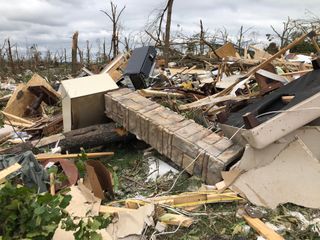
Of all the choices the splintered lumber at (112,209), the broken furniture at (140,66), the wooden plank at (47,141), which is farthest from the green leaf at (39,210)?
the broken furniture at (140,66)

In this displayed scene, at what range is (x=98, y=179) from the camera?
3945 millimetres

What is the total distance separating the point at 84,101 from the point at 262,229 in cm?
344

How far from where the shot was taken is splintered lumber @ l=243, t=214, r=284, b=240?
295 centimetres

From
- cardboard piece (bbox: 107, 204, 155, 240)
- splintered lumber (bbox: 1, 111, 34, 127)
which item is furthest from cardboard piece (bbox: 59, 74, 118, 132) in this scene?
cardboard piece (bbox: 107, 204, 155, 240)

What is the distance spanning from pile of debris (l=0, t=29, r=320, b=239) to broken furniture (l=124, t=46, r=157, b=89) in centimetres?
3

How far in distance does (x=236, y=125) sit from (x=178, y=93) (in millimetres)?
2300

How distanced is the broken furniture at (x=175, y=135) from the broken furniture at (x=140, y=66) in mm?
782

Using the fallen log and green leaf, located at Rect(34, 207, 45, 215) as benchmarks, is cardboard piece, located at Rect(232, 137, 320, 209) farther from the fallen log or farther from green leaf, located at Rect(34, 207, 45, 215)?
the fallen log

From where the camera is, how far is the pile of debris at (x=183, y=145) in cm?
338

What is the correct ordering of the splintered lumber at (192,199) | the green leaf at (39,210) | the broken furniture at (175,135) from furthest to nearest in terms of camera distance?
the broken furniture at (175,135) < the splintered lumber at (192,199) < the green leaf at (39,210)

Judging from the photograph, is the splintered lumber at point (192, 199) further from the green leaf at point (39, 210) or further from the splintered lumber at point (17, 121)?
the splintered lumber at point (17, 121)

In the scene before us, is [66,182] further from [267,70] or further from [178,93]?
[267,70]

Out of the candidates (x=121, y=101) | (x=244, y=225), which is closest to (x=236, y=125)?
(x=244, y=225)

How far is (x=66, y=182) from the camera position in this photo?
13.1ft
